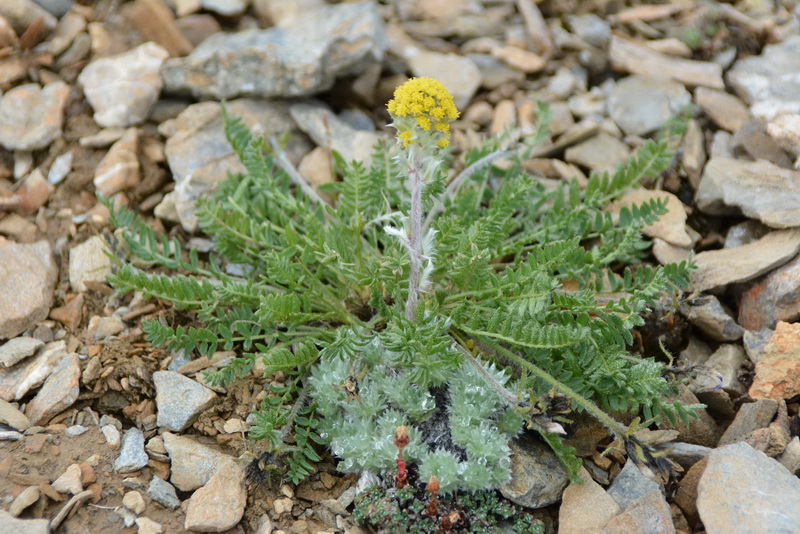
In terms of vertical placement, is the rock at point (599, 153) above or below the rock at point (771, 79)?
below

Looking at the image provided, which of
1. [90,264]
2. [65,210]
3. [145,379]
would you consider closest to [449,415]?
[145,379]

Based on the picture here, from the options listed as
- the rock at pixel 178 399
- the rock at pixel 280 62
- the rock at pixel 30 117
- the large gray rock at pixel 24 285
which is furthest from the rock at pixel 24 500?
the rock at pixel 280 62

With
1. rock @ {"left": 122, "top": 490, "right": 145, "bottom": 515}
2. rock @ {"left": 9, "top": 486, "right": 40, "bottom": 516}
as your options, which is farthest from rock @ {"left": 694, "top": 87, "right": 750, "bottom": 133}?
rock @ {"left": 9, "top": 486, "right": 40, "bottom": 516}

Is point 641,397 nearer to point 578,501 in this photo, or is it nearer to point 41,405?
point 578,501

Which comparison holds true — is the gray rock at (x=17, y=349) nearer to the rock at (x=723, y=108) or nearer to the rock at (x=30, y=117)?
the rock at (x=30, y=117)

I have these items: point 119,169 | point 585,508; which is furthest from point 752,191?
point 119,169
